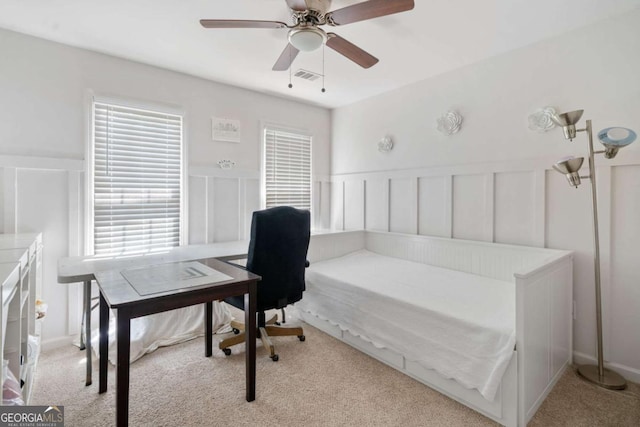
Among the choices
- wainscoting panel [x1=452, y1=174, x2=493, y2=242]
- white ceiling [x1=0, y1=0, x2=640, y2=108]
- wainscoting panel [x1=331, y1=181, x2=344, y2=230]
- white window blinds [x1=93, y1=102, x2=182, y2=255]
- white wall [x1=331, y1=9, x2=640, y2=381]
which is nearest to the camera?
white ceiling [x1=0, y1=0, x2=640, y2=108]

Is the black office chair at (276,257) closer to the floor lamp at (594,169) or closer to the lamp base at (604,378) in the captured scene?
the floor lamp at (594,169)

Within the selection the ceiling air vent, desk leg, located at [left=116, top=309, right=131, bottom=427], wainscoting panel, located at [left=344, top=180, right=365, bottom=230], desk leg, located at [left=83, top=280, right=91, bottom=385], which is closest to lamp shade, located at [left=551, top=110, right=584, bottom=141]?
the ceiling air vent

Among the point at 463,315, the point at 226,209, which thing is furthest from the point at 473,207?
the point at 226,209

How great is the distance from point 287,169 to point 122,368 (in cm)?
298

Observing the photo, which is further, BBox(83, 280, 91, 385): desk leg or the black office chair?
the black office chair

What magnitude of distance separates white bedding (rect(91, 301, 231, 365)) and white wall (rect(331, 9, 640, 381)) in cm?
223

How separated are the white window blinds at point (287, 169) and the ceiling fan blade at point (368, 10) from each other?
7.26 feet

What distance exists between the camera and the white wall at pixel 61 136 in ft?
7.82

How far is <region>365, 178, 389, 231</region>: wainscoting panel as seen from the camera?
148 inches

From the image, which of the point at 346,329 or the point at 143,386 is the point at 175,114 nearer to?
the point at 143,386

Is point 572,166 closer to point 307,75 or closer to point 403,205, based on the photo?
point 403,205

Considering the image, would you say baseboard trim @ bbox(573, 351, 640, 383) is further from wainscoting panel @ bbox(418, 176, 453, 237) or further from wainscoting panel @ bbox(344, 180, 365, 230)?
wainscoting panel @ bbox(344, 180, 365, 230)

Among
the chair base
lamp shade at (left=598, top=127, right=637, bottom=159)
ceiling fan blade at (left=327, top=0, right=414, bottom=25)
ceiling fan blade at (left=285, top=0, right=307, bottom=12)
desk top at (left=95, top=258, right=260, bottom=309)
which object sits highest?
ceiling fan blade at (left=285, top=0, right=307, bottom=12)

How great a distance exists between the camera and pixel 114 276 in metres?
1.80
